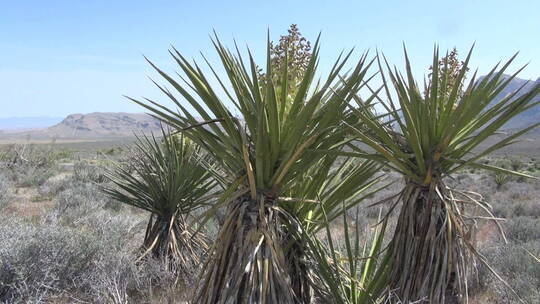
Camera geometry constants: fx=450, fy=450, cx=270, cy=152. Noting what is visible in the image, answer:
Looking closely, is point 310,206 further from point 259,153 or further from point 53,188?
point 53,188

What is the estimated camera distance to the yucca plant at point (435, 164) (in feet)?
8.50

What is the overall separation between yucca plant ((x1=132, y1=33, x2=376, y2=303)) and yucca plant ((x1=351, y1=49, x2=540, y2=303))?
35 cm

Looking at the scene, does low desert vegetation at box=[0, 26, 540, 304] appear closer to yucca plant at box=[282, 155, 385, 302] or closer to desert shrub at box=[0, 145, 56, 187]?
yucca plant at box=[282, 155, 385, 302]

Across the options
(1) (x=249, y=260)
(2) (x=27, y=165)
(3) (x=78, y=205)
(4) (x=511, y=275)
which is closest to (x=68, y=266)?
(1) (x=249, y=260)

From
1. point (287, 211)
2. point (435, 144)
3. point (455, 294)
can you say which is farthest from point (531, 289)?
point (287, 211)

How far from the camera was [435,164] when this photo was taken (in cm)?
268

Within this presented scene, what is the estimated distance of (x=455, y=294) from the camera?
2699 mm

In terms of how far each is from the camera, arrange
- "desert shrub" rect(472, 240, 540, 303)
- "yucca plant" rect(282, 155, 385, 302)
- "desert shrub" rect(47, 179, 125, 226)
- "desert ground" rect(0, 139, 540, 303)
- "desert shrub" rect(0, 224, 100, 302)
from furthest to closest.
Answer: "desert shrub" rect(47, 179, 125, 226) → "desert shrub" rect(472, 240, 540, 303) → "desert shrub" rect(0, 224, 100, 302) → "desert ground" rect(0, 139, 540, 303) → "yucca plant" rect(282, 155, 385, 302)

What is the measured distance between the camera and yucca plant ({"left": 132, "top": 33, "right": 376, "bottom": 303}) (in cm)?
238

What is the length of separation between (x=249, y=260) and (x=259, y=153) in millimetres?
564

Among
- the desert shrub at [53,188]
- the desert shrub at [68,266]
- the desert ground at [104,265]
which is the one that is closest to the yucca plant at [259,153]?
the desert ground at [104,265]

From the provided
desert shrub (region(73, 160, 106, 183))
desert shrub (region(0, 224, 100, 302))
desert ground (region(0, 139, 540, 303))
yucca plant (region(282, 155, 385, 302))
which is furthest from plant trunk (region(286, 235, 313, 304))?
desert shrub (region(73, 160, 106, 183))

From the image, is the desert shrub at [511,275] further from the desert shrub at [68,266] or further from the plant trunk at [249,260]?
the desert shrub at [68,266]

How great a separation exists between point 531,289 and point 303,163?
4181mm
